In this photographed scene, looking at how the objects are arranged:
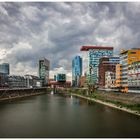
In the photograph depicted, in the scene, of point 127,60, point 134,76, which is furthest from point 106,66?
point 134,76

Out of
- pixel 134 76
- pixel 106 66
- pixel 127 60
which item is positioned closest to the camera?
pixel 134 76

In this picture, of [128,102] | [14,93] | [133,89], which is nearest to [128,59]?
[133,89]

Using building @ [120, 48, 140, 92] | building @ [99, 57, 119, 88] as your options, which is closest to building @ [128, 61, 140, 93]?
building @ [120, 48, 140, 92]

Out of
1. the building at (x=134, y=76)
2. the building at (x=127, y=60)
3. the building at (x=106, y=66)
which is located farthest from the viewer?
the building at (x=106, y=66)

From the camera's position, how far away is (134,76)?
339 feet

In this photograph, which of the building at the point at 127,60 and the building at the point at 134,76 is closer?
the building at the point at 134,76

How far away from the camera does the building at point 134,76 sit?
10071 centimetres

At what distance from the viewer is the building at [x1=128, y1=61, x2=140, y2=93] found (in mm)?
100706

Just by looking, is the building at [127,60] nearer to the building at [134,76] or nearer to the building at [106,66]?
the building at [134,76]

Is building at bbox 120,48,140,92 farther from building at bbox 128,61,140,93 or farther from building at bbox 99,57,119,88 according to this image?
building at bbox 99,57,119,88

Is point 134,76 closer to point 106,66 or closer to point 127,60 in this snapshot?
point 127,60

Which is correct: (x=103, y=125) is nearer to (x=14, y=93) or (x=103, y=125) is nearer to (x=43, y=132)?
(x=43, y=132)

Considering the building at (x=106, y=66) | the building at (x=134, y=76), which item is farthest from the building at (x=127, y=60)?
the building at (x=106, y=66)

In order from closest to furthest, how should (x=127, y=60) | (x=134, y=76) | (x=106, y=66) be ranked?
1. (x=134, y=76)
2. (x=127, y=60)
3. (x=106, y=66)
